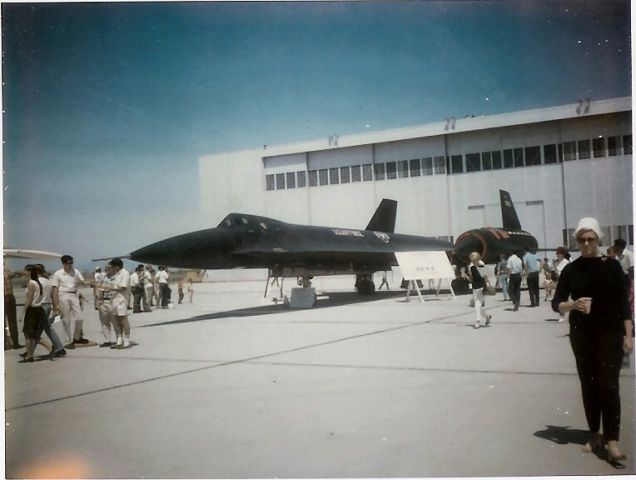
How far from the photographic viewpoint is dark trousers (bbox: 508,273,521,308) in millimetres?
12914

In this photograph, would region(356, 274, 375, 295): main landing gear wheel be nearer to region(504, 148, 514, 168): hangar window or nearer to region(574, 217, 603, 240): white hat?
region(504, 148, 514, 168): hangar window

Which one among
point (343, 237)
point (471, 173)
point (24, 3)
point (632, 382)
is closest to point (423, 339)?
point (632, 382)

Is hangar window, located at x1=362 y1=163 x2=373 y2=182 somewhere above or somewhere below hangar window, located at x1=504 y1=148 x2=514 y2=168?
above

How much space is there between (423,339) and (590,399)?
4.71m

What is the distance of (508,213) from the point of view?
22.3m

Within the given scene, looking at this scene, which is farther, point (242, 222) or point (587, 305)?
point (242, 222)

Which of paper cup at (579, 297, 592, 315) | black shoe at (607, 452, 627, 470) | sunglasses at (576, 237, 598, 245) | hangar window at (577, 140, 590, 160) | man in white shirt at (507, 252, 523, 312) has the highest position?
hangar window at (577, 140, 590, 160)

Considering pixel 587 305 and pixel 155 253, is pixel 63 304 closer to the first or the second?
pixel 155 253

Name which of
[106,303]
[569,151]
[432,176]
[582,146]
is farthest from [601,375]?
[432,176]

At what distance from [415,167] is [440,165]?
4.32ft

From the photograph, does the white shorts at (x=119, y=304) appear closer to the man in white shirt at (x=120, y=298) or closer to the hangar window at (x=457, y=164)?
the man in white shirt at (x=120, y=298)

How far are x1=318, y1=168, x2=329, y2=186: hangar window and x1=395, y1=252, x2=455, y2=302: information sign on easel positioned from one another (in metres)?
14.0

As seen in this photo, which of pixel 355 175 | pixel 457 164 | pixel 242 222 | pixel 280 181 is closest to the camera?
pixel 242 222

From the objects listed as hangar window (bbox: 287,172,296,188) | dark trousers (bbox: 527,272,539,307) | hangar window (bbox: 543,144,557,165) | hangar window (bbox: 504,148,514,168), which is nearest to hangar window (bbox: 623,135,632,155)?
dark trousers (bbox: 527,272,539,307)
